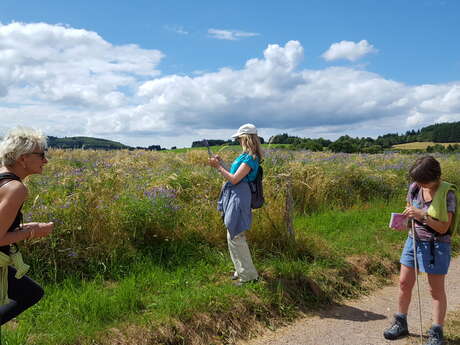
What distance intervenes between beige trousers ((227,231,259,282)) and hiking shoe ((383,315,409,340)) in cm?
159

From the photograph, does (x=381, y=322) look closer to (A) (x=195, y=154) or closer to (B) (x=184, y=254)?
(B) (x=184, y=254)

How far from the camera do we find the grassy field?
4.09 m

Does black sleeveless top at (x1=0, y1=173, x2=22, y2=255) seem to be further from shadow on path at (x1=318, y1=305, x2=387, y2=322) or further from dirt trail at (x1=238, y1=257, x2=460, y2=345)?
shadow on path at (x1=318, y1=305, x2=387, y2=322)

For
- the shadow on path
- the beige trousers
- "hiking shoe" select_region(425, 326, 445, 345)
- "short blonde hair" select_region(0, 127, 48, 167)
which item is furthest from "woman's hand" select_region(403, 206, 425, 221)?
"short blonde hair" select_region(0, 127, 48, 167)

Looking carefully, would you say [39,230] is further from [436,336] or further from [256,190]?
[436,336]

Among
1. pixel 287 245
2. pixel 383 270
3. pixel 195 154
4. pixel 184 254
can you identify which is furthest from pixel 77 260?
pixel 195 154

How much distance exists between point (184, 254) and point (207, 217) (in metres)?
0.95

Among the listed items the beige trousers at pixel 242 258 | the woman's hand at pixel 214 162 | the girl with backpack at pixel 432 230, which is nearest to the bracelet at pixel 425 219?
the girl with backpack at pixel 432 230

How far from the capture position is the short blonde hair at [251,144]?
4824mm

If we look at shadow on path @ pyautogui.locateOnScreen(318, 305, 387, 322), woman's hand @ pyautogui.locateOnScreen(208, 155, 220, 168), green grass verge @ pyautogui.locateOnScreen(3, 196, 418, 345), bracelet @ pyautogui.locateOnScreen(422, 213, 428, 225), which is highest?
woman's hand @ pyautogui.locateOnScreen(208, 155, 220, 168)

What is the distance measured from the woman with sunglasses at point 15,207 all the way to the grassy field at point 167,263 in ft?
2.44

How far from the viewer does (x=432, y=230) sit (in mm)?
3936

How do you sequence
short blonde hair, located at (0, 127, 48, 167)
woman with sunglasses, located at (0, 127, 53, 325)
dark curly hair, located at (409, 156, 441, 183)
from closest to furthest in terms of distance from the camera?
woman with sunglasses, located at (0, 127, 53, 325) → short blonde hair, located at (0, 127, 48, 167) → dark curly hair, located at (409, 156, 441, 183)

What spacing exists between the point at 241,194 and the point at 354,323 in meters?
1.99
